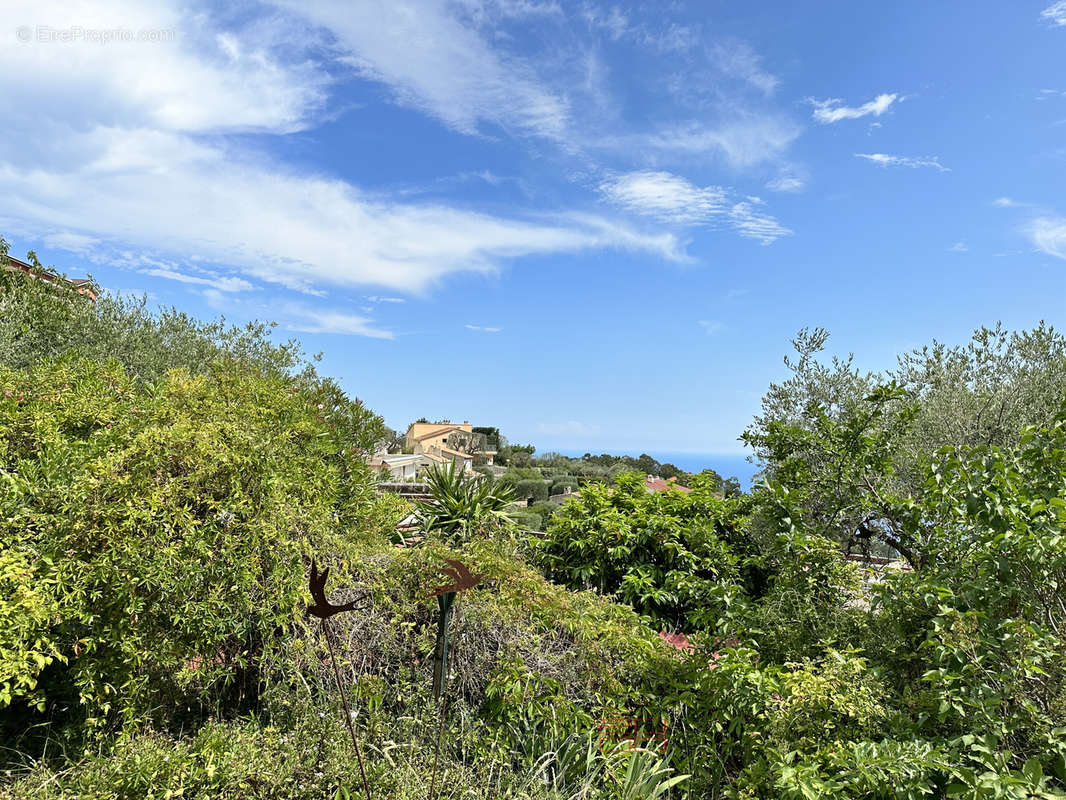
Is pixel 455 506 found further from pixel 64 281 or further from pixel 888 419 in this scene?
pixel 64 281

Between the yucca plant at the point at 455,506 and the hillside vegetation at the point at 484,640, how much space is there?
2.30 metres

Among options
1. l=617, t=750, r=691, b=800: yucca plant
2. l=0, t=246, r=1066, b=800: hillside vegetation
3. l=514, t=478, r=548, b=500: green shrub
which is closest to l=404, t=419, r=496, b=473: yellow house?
l=514, t=478, r=548, b=500: green shrub

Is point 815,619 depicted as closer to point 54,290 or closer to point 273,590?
point 273,590

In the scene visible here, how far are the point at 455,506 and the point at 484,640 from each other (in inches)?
134

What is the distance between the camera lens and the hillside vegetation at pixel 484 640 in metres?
2.58

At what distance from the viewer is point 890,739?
2676 millimetres

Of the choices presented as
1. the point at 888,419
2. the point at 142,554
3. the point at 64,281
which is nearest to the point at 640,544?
the point at 888,419

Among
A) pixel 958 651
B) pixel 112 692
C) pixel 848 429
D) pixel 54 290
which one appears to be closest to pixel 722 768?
pixel 958 651

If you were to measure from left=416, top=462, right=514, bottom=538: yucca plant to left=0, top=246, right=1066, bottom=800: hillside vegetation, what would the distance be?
7.55 feet

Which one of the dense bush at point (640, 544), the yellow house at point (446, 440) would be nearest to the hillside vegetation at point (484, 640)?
the dense bush at point (640, 544)

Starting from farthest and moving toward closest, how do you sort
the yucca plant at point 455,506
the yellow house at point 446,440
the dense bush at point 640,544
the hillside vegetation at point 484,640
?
the yellow house at point 446,440, the yucca plant at point 455,506, the dense bush at point 640,544, the hillside vegetation at point 484,640

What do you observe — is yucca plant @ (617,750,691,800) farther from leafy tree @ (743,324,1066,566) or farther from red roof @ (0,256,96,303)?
red roof @ (0,256,96,303)

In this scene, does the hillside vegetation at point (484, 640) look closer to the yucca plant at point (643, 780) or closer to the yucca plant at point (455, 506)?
the yucca plant at point (643, 780)

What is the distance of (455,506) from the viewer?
7.16 metres
